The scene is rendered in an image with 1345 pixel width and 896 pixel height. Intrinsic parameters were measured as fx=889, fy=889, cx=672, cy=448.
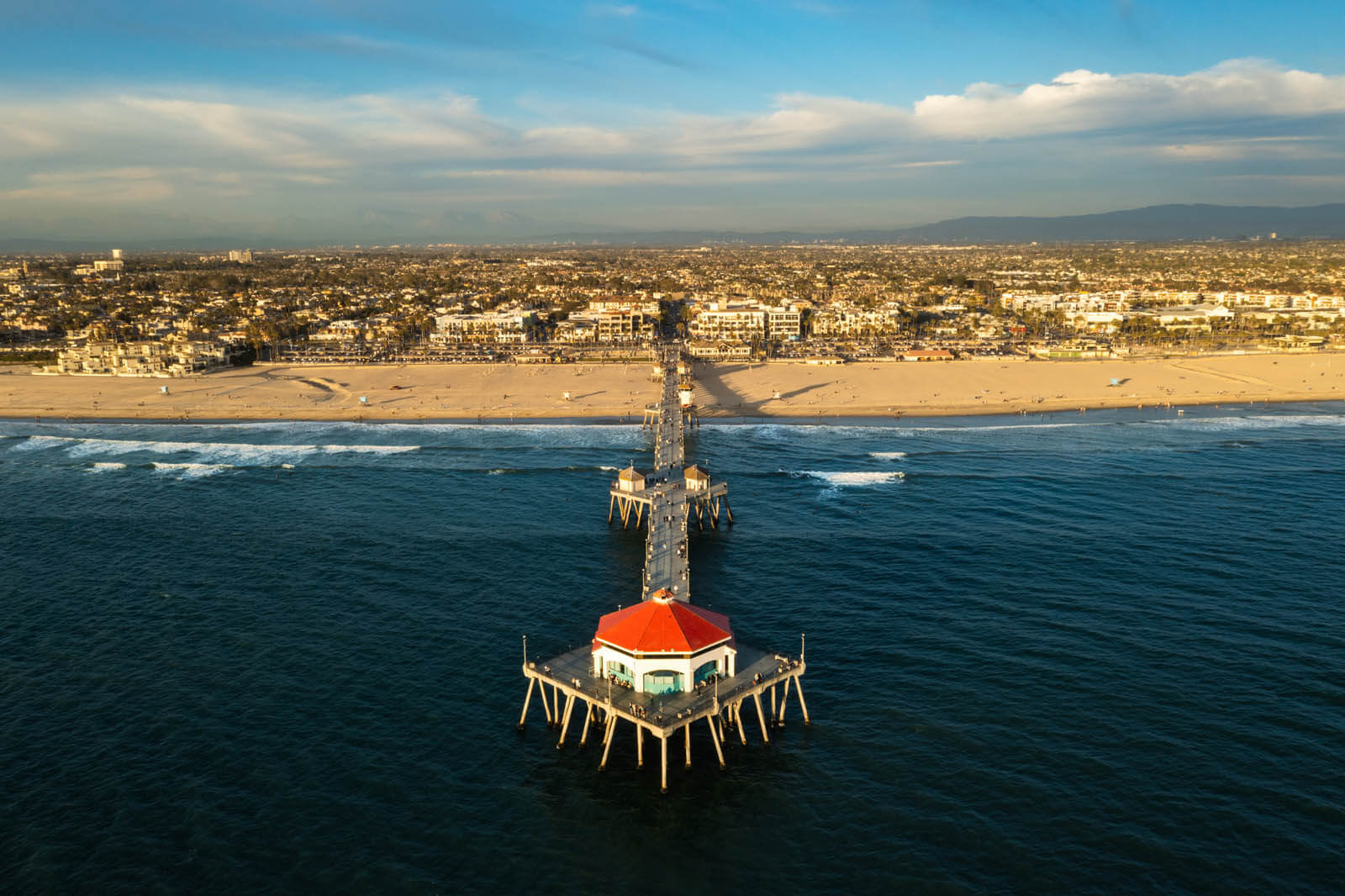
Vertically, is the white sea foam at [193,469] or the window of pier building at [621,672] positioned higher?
the white sea foam at [193,469]

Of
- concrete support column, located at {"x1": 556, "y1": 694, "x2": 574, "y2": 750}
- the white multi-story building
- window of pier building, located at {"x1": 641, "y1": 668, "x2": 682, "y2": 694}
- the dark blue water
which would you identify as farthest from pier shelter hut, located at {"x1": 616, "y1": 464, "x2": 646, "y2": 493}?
the white multi-story building

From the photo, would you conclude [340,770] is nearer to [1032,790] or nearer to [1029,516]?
[1032,790]

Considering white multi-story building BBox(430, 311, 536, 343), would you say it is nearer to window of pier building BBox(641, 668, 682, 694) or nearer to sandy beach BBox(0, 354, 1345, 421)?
sandy beach BBox(0, 354, 1345, 421)

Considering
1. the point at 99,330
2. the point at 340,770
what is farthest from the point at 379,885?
the point at 99,330

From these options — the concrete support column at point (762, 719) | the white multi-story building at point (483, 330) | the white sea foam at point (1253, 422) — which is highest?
the white multi-story building at point (483, 330)

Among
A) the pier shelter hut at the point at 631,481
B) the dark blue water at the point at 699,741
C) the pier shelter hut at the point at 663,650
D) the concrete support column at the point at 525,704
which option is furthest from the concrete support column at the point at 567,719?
the pier shelter hut at the point at 631,481

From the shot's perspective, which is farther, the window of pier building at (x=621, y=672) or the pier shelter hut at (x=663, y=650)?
the window of pier building at (x=621, y=672)

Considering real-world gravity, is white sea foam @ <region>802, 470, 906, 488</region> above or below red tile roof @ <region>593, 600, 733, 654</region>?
below

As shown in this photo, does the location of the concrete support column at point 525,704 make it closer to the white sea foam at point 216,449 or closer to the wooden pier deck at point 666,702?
the wooden pier deck at point 666,702

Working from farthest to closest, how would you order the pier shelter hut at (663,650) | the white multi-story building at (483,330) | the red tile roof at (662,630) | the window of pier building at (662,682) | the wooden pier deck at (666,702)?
the white multi-story building at (483,330) < the window of pier building at (662,682) < the pier shelter hut at (663,650) < the red tile roof at (662,630) < the wooden pier deck at (666,702)
